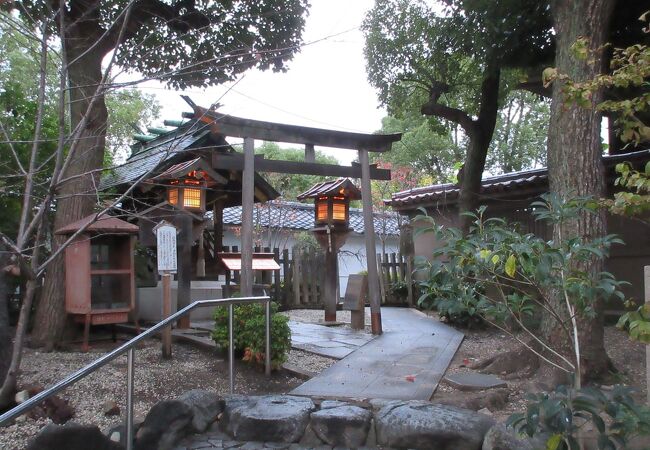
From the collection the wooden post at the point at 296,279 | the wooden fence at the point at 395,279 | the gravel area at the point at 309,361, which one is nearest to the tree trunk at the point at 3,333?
the gravel area at the point at 309,361

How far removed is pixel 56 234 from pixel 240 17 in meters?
4.49

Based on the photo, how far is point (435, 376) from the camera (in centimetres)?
608

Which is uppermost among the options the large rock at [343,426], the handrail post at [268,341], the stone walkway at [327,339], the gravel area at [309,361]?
the handrail post at [268,341]

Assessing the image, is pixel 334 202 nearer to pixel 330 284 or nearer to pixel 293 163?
pixel 330 284

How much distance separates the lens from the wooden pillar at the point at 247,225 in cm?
764

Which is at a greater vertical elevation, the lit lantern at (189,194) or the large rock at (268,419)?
the lit lantern at (189,194)

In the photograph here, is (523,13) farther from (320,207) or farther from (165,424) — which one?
(165,424)

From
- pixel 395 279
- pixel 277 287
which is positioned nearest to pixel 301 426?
pixel 277 287

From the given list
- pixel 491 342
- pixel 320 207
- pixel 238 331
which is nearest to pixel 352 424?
pixel 238 331

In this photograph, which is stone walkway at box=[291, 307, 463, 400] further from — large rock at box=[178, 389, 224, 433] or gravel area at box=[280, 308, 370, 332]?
gravel area at box=[280, 308, 370, 332]

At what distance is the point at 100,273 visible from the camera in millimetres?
7742

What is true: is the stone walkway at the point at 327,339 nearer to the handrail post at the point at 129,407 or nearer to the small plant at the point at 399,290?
the handrail post at the point at 129,407

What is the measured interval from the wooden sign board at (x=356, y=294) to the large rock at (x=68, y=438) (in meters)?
6.05

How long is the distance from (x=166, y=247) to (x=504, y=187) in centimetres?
695
